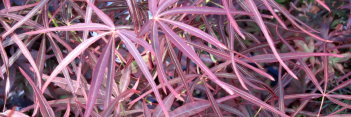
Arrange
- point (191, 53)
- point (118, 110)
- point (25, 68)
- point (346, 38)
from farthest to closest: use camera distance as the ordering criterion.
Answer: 1. point (346, 38)
2. point (25, 68)
3. point (118, 110)
4. point (191, 53)

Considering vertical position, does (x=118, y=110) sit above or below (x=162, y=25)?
below

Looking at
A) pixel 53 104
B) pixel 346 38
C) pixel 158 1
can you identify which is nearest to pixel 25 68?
pixel 53 104

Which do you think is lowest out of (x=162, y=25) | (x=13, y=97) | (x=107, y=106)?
(x=13, y=97)

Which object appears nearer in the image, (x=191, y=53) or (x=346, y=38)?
(x=191, y=53)

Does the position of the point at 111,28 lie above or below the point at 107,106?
above

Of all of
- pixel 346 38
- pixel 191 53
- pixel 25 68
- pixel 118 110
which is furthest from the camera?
pixel 346 38

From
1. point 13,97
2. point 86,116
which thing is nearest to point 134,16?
point 86,116

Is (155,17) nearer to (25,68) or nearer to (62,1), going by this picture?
(62,1)

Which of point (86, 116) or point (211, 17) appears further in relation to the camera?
point (211, 17)

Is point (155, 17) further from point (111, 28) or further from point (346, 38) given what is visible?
point (346, 38)
